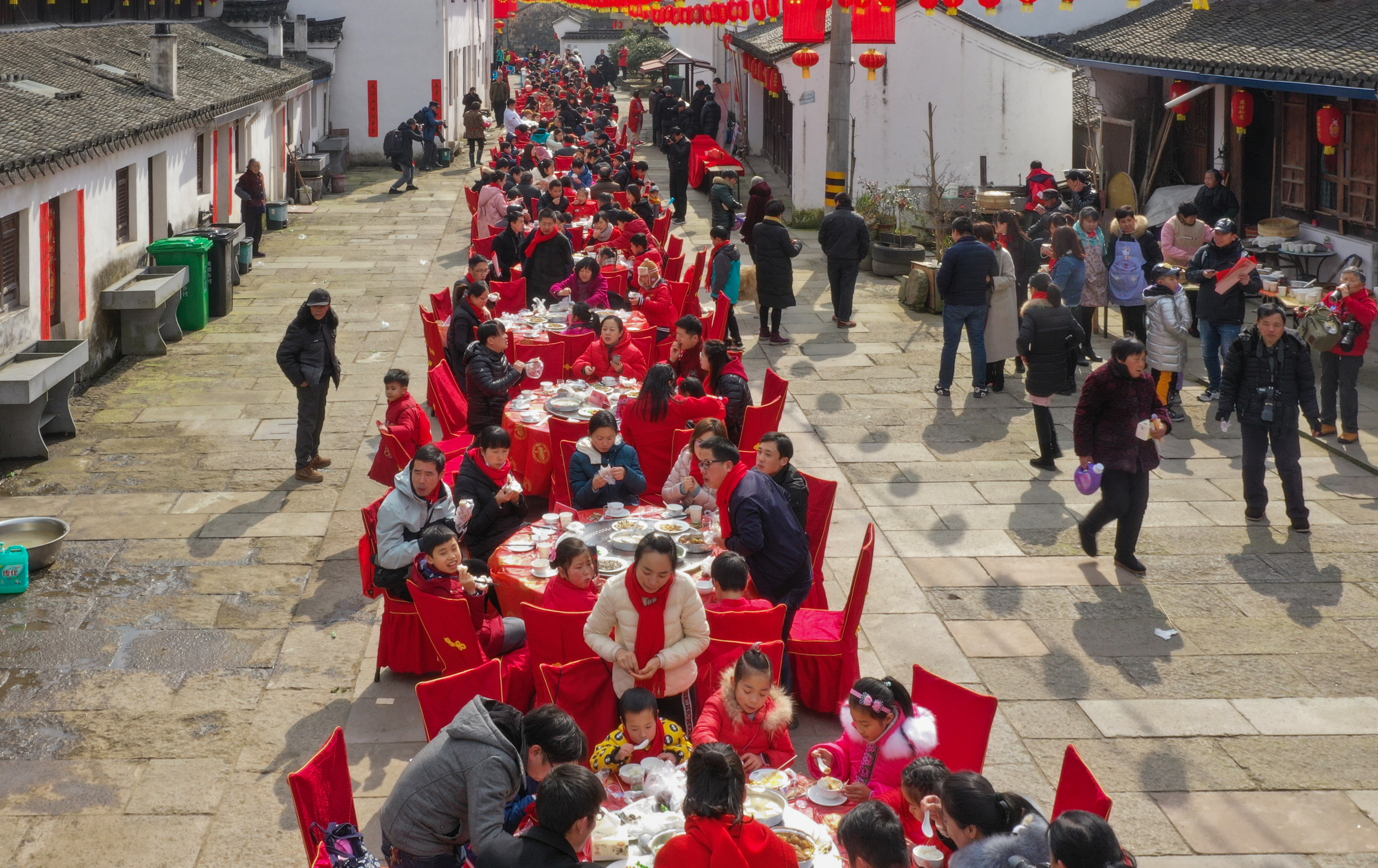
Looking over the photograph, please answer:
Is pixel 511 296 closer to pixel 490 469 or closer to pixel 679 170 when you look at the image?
pixel 490 469

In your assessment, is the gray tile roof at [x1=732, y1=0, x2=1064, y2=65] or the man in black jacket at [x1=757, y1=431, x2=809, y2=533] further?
the gray tile roof at [x1=732, y1=0, x2=1064, y2=65]

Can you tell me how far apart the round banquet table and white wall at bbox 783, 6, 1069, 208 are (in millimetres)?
14886

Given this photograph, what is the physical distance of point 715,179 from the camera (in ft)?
71.5

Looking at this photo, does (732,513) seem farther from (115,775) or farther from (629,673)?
(115,775)

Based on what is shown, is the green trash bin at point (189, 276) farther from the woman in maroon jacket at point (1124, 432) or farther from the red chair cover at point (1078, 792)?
the red chair cover at point (1078, 792)

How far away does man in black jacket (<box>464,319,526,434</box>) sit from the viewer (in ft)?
32.0

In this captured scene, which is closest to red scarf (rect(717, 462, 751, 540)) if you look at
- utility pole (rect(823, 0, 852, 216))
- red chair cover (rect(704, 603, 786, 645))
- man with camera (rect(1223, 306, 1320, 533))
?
red chair cover (rect(704, 603, 786, 645))

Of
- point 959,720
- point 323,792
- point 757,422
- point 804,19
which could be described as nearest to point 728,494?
point 959,720

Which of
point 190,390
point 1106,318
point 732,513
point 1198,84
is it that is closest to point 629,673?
point 732,513

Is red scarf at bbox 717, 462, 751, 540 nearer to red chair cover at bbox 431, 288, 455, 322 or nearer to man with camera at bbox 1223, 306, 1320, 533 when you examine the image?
man with camera at bbox 1223, 306, 1320, 533

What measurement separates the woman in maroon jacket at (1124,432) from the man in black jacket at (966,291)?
12.9 ft

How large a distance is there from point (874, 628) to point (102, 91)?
42.0 ft

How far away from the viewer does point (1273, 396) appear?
362 inches

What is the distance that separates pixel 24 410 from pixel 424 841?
7.91 metres
